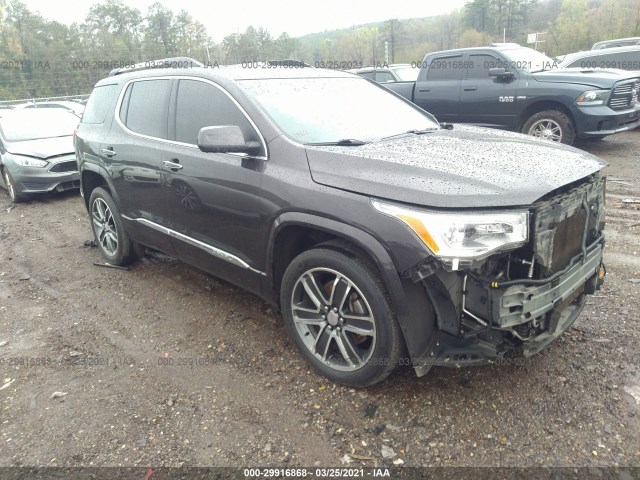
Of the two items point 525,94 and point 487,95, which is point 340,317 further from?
point 487,95

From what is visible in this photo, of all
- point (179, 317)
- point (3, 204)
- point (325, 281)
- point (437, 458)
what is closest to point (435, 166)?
point (325, 281)

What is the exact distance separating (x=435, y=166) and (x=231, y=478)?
1860 millimetres

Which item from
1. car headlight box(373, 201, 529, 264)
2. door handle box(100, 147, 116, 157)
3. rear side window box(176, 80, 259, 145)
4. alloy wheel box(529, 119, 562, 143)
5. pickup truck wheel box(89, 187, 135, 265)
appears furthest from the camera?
alloy wheel box(529, 119, 562, 143)

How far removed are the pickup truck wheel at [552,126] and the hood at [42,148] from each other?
7.96m

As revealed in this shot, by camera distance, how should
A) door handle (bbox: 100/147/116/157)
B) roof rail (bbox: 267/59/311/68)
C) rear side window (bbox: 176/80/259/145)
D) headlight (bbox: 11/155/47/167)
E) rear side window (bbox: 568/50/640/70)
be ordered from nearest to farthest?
1. rear side window (bbox: 176/80/259/145)
2. roof rail (bbox: 267/59/311/68)
3. door handle (bbox: 100/147/116/157)
4. headlight (bbox: 11/155/47/167)
5. rear side window (bbox: 568/50/640/70)

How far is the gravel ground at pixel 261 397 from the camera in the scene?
2432 millimetres

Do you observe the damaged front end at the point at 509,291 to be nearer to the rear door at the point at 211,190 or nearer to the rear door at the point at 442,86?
the rear door at the point at 211,190

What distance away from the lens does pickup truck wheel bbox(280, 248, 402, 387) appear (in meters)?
2.54

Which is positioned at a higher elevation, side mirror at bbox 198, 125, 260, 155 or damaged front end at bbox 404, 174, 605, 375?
side mirror at bbox 198, 125, 260, 155

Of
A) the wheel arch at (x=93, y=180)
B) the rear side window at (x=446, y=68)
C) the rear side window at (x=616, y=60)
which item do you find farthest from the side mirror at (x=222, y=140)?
the rear side window at (x=616, y=60)

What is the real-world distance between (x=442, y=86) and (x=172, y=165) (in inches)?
288

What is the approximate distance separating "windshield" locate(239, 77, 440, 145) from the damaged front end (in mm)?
1266

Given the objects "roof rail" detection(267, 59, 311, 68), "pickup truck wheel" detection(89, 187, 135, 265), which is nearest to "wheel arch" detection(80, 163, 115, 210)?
"pickup truck wheel" detection(89, 187, 135, 265)

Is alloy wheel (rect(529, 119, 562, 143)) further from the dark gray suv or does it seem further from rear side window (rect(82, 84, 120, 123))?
rear side window (rect(82, 84, 120, 123))
